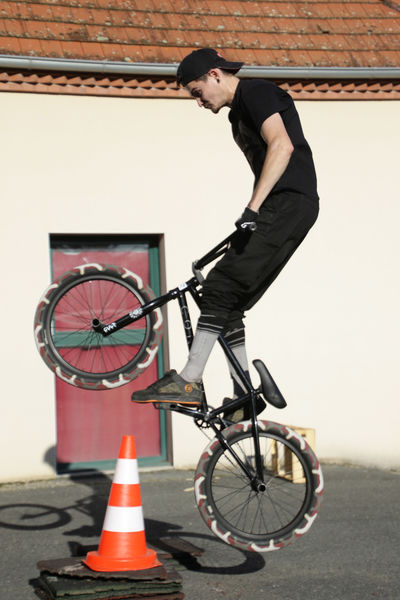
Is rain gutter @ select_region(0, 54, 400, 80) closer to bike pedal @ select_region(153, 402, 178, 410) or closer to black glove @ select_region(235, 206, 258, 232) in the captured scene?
black glove @ select_region(235, 206, 258, 232)

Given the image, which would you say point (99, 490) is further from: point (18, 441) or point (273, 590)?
point (273, 590)

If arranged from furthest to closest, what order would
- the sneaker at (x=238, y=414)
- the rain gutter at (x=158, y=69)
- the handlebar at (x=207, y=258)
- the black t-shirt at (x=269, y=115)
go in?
the rain gutter at (x=158, y=69) → the sneaker at (x=238, y=414) → the handlebar at (x=207, y=258) → the black t-shirt at (x=269, y=115)

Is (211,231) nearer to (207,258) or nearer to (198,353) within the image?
(207,258)

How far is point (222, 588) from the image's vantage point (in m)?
5.75

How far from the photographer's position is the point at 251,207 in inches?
189

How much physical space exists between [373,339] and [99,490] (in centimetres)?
372

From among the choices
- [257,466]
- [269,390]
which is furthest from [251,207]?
[257,466]

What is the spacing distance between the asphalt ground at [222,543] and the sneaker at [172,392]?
56.2 inches

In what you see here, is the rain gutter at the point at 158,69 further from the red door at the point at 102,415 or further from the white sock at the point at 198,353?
the white sock at the point at 198,353

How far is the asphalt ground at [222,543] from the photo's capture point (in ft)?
18.9

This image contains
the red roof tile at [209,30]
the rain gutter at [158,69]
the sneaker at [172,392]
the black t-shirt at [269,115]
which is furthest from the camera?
the red roof tile at [209,30]

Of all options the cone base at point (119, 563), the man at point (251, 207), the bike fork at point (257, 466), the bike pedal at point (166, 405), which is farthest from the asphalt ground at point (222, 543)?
the man at point (251, 207)

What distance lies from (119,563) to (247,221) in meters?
2.21

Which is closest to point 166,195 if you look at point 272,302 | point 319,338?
point 272,302
